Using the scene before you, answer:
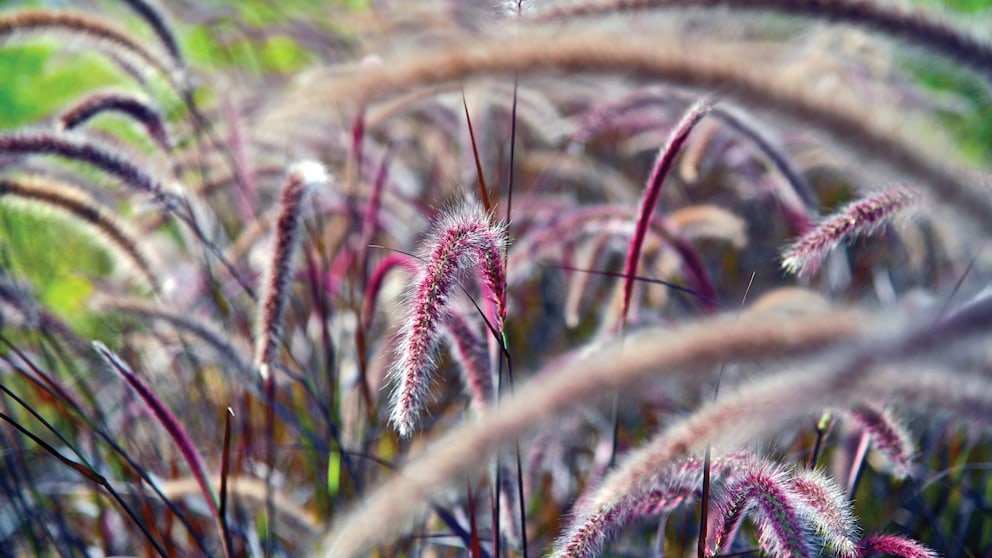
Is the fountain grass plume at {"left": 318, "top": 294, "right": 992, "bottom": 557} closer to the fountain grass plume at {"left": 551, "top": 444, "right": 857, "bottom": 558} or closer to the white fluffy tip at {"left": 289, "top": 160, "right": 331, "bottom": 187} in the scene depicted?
the fountain grass plume at {"left": 551, "top": 444, "right": 857, "bottom": 558}

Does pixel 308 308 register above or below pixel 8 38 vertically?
below

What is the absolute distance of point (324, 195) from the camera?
7.51 ft

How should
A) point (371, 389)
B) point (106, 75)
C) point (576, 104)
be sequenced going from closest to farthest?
point (371, 389) → point (576, 104) → point (106, 75)

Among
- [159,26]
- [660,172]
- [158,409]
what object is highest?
[159,26]

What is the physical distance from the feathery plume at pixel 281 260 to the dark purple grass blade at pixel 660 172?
1.68 feet

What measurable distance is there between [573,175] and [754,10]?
6.94 feet

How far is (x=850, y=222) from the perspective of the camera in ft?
3.24

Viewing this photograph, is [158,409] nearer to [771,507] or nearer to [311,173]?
[311,173]

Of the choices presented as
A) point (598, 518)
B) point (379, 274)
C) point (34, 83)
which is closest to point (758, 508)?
point (598, 518)

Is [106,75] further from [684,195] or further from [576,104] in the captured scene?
[684,195]

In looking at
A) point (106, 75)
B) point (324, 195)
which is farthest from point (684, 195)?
point (106, 75)

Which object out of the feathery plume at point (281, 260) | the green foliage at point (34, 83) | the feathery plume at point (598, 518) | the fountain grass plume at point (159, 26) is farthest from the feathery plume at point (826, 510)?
the green foliage at point (34, 83)

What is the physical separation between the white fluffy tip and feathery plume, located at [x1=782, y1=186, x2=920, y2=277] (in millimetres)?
727

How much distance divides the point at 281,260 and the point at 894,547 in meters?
1.02
